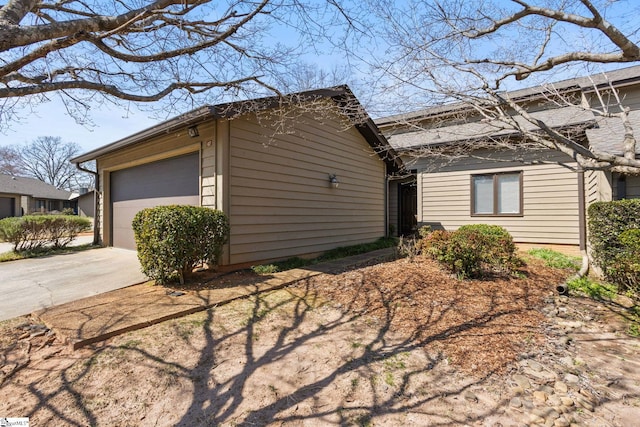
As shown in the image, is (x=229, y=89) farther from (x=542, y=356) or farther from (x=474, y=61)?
(x=542, y=356)

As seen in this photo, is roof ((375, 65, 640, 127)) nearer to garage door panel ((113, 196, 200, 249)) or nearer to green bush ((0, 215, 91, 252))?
garage door panel ((113, 196, 200, 249))

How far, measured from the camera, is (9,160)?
30.1m

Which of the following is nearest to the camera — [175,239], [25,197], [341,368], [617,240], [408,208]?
[341,368]

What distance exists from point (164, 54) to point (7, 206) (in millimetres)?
29747

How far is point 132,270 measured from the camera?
19.9 ft

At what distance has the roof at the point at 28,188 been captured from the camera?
81.8ft

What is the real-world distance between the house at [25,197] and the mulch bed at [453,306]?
95.1 feet

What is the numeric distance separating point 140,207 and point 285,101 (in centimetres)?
465

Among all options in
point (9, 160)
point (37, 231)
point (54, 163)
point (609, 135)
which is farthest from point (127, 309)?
point (54, 163)

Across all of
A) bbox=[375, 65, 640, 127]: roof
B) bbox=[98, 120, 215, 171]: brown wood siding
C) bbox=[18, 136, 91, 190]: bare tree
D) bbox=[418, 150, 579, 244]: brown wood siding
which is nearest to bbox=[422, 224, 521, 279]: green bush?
bbox=[375, 65, 640, 127]: roof

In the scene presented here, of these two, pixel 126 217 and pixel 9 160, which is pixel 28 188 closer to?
pixel 9 160

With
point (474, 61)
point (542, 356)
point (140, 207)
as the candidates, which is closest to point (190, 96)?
point (140, 207)

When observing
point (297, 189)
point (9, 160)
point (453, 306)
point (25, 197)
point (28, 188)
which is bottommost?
point (453, 306)

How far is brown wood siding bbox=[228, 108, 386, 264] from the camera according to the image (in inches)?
240
